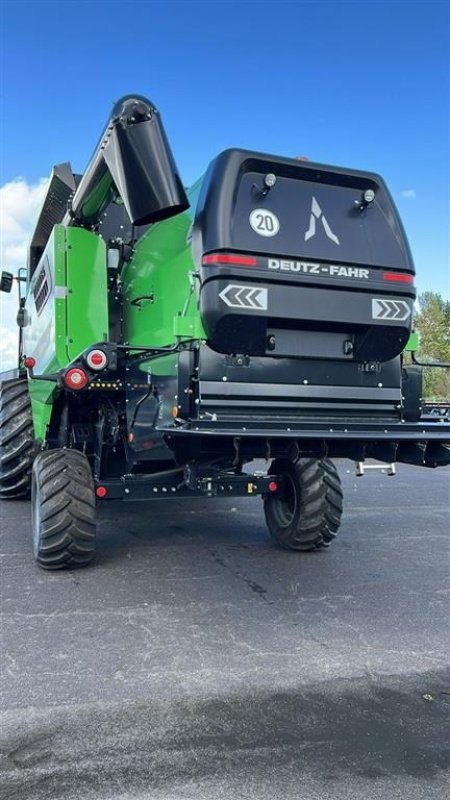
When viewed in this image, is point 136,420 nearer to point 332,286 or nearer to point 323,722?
point 332,286

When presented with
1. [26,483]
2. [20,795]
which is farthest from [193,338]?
[26,483]

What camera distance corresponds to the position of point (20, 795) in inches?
98.7

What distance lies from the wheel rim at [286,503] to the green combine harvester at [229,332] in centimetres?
78

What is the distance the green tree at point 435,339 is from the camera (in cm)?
3841

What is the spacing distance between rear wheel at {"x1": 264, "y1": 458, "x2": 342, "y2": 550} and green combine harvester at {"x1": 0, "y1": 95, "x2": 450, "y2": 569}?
632mm

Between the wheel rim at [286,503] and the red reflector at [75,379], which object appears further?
the wheel rim at [286,503]

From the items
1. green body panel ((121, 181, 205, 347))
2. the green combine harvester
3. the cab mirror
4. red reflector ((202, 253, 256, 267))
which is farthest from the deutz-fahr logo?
the cab mirror

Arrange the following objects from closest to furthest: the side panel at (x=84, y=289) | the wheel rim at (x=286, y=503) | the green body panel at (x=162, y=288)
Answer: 1. the green body panel at (x=162, y=288)
2. the side panel at (x=84, y=289)
3. the wheel rim at (x=286, y=503)

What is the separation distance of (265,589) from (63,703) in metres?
2.17

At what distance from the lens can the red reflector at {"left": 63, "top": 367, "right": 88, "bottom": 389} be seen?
4691 millimetres

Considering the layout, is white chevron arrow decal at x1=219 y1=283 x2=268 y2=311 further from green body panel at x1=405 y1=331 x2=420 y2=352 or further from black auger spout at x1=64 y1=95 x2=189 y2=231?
green body panel at x1=405 y1=331 x2=420 y2=352

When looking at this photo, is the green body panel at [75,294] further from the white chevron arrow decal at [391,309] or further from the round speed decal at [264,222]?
the white chevron arrow decal at [391,309]

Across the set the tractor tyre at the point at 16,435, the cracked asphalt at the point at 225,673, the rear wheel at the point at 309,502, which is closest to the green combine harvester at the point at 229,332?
the rear wheel at the point at 309,502

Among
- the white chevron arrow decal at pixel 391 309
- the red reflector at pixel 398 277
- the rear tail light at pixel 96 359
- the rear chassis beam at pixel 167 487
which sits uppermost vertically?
the red reflector at pixel 398 277
